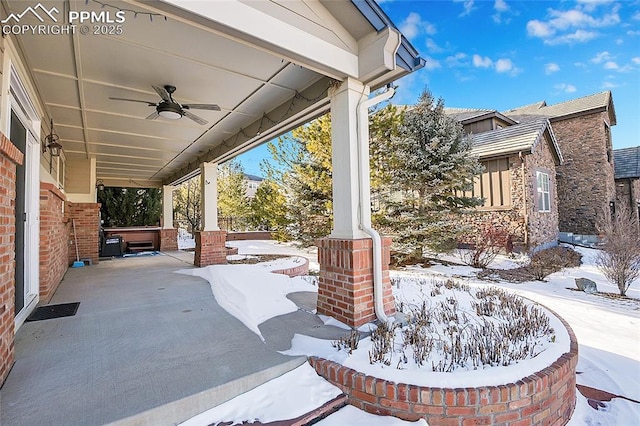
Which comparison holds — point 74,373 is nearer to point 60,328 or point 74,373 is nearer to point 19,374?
point 19,374

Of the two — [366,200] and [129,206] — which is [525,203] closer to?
[366,200]

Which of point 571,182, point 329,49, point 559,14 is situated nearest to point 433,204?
point 559,14

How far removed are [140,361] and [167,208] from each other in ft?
33.4

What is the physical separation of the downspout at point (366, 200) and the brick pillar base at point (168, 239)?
10.0 m

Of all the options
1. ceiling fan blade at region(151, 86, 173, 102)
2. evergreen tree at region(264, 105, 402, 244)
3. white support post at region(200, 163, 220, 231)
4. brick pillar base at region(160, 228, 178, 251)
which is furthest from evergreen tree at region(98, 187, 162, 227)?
ceiling fan blade at region(151, 86, 173, 102)

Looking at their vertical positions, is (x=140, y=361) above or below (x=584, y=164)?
below

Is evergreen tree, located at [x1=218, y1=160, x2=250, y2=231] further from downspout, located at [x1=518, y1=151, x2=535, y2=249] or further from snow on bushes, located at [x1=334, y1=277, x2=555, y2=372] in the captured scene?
snow on bushes, located at [x1=334, y1=277, x2=555, y2=372]

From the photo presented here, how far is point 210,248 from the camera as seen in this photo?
23.5 feet

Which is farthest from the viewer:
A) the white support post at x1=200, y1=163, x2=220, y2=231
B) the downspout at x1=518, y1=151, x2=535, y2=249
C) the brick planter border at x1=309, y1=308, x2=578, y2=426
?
the downspout at x1=518, y1=151, x2=535, y2=249

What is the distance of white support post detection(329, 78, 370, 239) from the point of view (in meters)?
3.25

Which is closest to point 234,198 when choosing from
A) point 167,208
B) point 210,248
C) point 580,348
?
point 167,208

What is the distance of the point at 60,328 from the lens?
313 cm

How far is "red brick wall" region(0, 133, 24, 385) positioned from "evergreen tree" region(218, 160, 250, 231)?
16018mm

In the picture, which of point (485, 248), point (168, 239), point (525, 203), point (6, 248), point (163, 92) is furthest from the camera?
point (168, 239)
